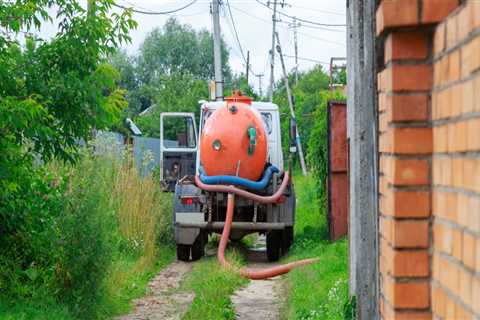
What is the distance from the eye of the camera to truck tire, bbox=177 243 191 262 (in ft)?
43.8

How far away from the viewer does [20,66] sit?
806 cm

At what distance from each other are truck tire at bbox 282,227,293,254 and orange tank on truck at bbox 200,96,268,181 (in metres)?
1.09

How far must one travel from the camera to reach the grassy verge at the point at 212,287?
866cm

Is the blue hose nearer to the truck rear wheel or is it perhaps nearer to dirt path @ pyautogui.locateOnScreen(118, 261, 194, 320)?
the truck rear wheel

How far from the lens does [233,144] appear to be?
12.7 meters

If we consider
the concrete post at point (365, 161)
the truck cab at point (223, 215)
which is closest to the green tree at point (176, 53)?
the truck cab at point (223, 215)

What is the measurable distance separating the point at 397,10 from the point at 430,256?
0.85m

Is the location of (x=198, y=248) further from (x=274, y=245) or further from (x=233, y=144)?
(x=233, y=144)

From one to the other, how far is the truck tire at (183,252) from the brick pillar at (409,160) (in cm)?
1064

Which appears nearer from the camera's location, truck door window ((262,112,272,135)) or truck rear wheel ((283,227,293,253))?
truck rear wheel ((283,227,293,253))

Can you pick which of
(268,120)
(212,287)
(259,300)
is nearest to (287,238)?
(268,120)

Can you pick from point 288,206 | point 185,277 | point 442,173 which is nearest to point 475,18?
point 442,173

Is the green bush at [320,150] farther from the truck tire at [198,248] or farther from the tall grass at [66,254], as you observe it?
the tall grass at [66,254]

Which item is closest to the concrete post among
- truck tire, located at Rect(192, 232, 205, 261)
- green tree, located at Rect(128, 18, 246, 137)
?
truck tire, located at Rect(192, 232, 205, 261)
